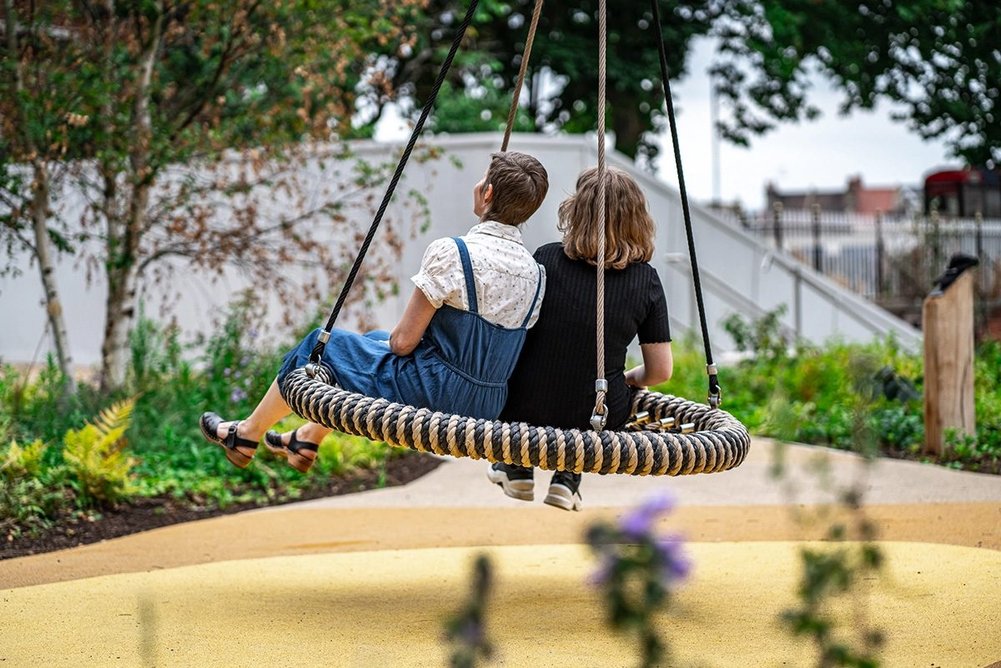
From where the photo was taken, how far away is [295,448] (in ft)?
13.8

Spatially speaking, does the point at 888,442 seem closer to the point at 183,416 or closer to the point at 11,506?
the point at 183,416

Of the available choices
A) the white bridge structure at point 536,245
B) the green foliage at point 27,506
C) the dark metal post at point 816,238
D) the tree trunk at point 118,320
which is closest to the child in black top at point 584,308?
the green foliage at point 27,506

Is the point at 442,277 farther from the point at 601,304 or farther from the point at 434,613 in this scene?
the point at 434,613

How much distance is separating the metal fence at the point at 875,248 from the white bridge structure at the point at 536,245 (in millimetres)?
2392

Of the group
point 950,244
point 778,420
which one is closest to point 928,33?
point 950,244

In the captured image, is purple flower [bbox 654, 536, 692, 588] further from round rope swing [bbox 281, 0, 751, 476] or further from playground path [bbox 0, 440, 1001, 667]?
round rope swing [bbox 281, 0, 751, 476]

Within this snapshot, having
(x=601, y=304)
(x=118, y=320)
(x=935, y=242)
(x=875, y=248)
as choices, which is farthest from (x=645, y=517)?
(x=875, y=248)

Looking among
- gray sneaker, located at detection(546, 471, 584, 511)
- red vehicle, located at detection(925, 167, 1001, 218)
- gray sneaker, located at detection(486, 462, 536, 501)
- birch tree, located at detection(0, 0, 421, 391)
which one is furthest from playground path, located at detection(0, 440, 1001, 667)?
red vehicle, located at detection(925, 167, 1001, 218)

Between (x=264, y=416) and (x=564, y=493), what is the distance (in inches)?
41.5

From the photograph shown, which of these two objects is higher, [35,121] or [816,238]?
[35,121]

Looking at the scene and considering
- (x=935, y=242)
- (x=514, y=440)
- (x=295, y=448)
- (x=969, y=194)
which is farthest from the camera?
(x=969, y=194)

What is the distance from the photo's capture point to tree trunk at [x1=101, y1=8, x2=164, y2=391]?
771 centimetres

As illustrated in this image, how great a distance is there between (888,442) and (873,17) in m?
9.10

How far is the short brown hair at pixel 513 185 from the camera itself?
391cm
